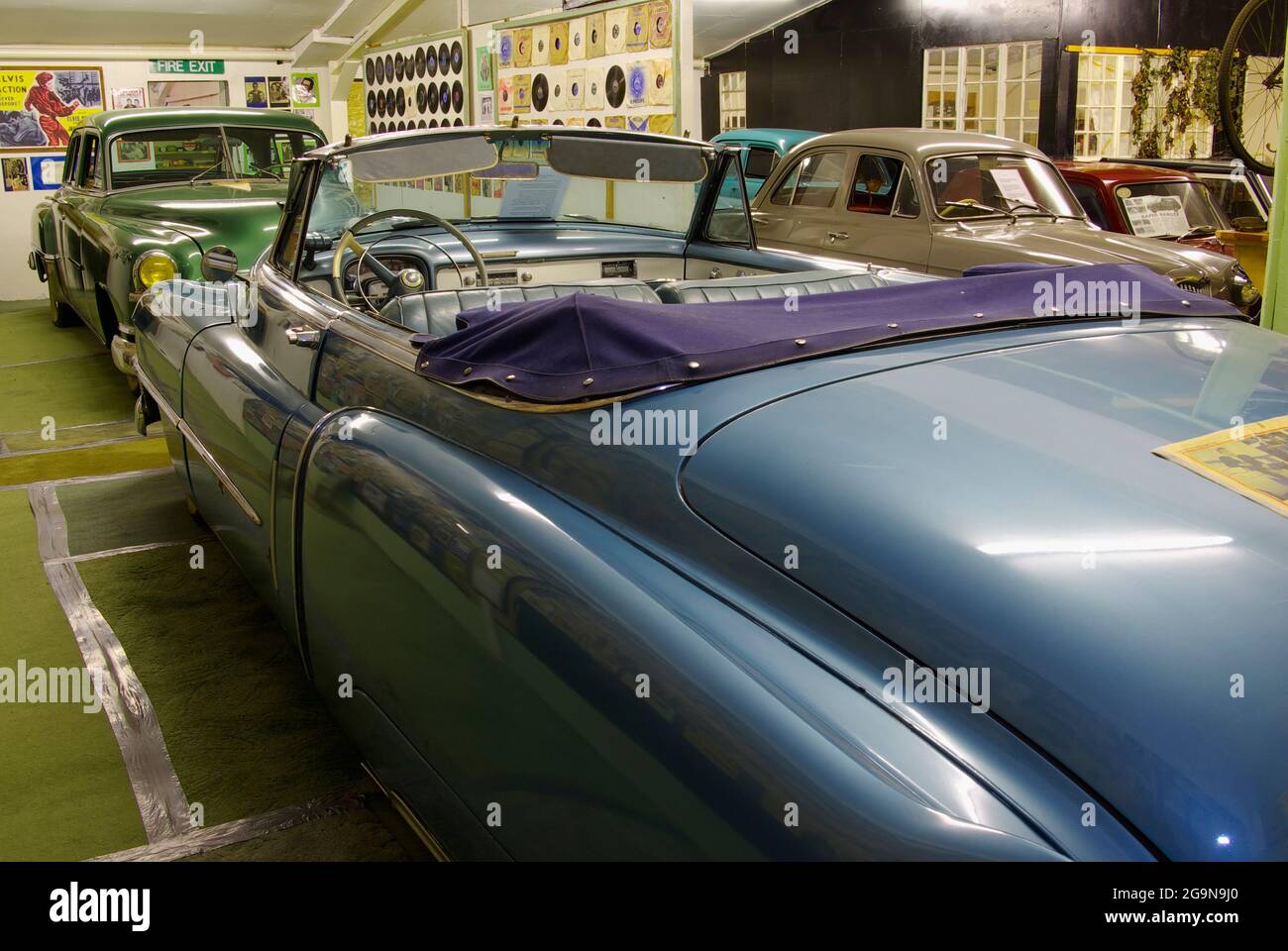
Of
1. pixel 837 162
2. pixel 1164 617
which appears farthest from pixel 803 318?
pixel 837 162

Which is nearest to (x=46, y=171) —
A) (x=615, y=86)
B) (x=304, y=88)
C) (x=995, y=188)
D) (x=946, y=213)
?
(x=304, y=88)

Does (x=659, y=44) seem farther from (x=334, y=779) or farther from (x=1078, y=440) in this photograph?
(x=1078, y=440)

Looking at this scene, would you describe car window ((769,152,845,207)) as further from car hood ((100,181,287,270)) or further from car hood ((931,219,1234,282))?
car hood ((100,181,287,270))

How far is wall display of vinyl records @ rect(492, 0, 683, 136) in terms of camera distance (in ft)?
20.8

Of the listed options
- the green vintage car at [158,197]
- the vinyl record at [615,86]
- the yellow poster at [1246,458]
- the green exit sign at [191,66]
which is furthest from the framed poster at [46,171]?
the yellow poster at [1246,458]

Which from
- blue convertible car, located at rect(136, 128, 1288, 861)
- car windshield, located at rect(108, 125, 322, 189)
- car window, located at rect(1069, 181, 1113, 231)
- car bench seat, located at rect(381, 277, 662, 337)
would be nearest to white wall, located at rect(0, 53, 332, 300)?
car windshield, located at rect(108, 125, 322, 189)

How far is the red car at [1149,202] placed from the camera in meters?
7.09

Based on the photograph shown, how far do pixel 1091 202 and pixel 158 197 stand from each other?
5706 mm

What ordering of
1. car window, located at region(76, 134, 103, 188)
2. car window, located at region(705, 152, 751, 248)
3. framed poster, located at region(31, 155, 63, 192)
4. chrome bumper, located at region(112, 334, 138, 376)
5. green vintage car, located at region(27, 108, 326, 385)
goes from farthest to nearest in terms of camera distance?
framed poster, located at region(31, 155, 63, 192) < car window, located at region(76, 134, 103, 188) < green vintage car, located at region(27, 108, 326, 385) < chrome bumper, located at region(112, 334, 138, 376) < car window, located at region(705, 152, 751, 248)

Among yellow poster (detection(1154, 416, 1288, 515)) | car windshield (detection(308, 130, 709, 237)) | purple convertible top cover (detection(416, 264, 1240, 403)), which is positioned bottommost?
yellow poster (detection(1154, 416, 1288, 515))

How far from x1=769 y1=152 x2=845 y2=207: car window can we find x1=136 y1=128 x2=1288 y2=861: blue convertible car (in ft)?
16.5

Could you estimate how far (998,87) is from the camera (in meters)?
10.2

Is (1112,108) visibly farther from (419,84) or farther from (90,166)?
(90,166)
